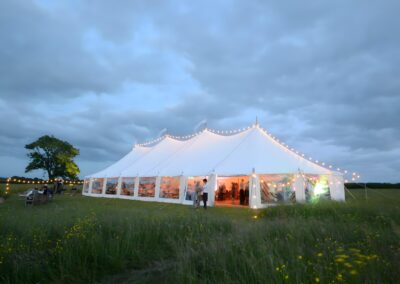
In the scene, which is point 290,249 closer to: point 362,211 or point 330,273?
point 330,273

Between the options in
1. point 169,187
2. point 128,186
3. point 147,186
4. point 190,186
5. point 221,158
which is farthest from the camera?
point 128,186

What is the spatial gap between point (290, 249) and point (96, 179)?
2086cm

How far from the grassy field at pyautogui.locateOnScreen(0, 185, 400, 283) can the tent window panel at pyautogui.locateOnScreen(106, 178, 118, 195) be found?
48.4 feet

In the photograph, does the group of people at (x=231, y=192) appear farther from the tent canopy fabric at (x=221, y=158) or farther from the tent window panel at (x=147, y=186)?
the tent window panel at (x=147, y=186)

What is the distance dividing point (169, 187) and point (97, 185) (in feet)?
27.8

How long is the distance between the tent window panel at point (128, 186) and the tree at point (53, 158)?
731 inches

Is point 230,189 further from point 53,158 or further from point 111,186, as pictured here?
point 53,158

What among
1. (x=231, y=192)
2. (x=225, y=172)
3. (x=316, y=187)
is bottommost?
(x=231, y=192)

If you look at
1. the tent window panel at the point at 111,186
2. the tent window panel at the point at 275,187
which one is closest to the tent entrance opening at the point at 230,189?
the tent window panel at the point at 275,187

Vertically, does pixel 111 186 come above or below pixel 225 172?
below

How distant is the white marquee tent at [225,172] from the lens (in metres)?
12.6

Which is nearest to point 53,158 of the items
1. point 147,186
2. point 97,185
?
point 97,185

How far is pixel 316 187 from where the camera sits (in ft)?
42.8

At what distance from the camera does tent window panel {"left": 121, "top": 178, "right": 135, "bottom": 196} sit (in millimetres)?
18188
